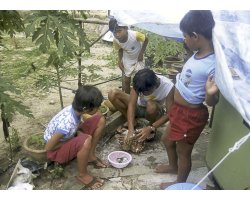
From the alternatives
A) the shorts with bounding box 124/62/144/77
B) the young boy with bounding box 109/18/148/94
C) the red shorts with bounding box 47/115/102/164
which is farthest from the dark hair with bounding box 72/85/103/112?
the shorts with bounding box 124/62/144/77

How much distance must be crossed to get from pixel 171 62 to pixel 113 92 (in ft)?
8.10

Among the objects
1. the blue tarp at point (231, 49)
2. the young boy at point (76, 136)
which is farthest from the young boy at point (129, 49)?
the young boy at point (76, 136)

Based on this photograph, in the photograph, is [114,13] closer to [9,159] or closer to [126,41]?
[126,41]

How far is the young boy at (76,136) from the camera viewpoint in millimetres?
3000

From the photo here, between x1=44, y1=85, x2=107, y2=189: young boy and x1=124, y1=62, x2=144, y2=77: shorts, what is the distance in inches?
55.2

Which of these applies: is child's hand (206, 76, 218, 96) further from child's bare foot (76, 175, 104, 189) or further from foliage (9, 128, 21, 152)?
foliage (9, 128, 21, 152)

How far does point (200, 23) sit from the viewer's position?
7.95 ft

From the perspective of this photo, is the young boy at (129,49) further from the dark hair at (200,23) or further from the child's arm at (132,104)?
the dark hair at (200,23)

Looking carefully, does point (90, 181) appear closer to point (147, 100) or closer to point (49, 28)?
point (147, 100)

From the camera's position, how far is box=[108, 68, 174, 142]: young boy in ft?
10.8

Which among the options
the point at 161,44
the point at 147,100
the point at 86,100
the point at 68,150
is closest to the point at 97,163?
the point at 68,150

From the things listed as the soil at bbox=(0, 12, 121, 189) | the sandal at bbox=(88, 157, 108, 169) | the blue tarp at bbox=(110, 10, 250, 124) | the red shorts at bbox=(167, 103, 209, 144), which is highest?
the blue tarp at bbox=(110, 10, 250, 124)

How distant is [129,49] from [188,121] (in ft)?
6.30
